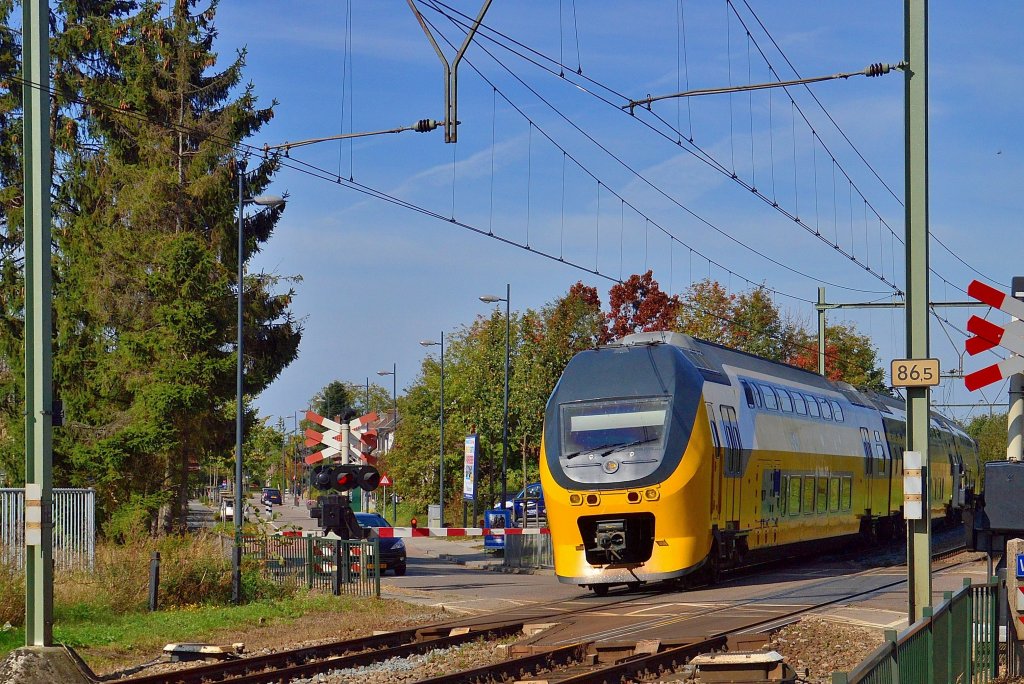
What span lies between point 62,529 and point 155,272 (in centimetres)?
1043

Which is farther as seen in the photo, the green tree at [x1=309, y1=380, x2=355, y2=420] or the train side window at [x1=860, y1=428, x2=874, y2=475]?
the green tree at [x1=309, y1=380, x2=355, y2=420]

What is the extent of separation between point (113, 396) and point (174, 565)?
36.4ft

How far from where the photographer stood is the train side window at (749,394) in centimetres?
2358

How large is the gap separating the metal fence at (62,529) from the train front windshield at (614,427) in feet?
26.7

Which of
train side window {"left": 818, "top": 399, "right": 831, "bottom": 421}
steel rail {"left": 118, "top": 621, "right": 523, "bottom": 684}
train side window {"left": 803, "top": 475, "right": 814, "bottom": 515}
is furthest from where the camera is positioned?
train side window {"left": 818, "top": 399, "right": 831, "bottom": 421}

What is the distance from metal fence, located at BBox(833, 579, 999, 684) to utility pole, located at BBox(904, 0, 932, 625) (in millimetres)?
1293

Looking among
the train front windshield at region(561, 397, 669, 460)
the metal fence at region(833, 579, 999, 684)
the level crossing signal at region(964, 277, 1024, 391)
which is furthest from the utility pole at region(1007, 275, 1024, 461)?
the train front windshield at region(561, 397, 669, 460)

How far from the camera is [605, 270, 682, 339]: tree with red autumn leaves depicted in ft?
206

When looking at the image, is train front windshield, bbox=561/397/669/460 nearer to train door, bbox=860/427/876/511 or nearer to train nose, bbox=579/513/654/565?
train nose, bbox=579/513/654/565

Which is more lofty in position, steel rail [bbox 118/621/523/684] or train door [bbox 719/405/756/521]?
train door [bbox 719/405/756/521]

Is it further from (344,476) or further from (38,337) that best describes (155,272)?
(38,337)

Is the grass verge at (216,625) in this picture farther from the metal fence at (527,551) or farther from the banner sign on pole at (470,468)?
the banner sign on pole at (470,468)

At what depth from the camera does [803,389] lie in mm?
27531

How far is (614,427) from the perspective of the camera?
21.0 meters
